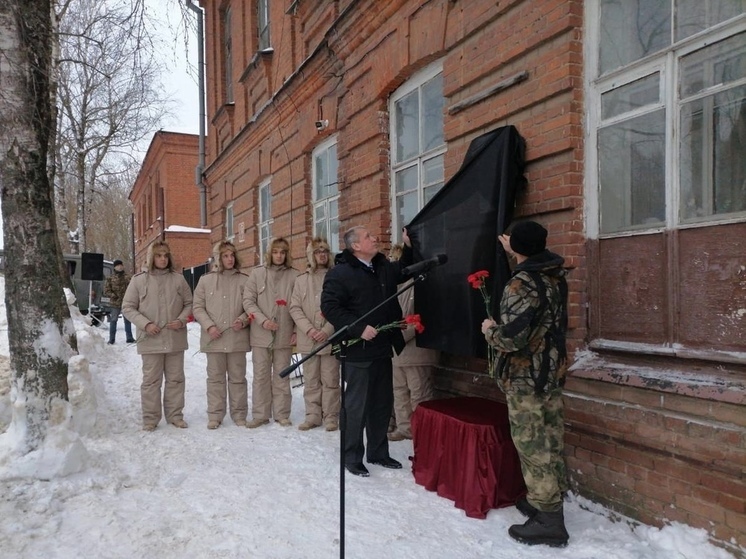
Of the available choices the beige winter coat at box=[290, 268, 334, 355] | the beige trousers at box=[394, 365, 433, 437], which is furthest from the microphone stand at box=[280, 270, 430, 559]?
the beige winter coat at box=[290, 268, 334, 355]

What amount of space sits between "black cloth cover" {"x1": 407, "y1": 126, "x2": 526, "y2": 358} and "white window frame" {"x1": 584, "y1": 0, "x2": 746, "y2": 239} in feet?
1.68

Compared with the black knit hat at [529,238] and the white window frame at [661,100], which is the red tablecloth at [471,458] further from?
the white window frame at [661,100]

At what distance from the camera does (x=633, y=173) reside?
11.5ft

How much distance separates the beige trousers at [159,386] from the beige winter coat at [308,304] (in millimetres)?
1279

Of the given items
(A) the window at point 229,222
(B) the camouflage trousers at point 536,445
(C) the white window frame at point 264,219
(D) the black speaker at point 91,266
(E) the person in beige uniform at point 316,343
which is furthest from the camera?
(A) the window at point 229,222

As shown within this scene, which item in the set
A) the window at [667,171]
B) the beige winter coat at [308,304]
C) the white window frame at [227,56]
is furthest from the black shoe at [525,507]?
the white window frame at [227,56]

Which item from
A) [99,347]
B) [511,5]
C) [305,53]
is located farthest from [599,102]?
[99,347]

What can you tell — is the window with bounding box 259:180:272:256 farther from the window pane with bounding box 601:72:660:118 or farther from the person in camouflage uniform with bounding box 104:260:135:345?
the window pane with bounding box 601:72:660:118

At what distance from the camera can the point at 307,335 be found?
5223mm

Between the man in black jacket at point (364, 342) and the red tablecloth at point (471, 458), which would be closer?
the red tablecloth at point (471, 458)

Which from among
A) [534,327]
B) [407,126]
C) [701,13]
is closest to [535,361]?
[534,327]

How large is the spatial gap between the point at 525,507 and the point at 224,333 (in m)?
3.33

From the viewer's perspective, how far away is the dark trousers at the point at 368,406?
164 inches

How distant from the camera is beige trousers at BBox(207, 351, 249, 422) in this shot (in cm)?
549
